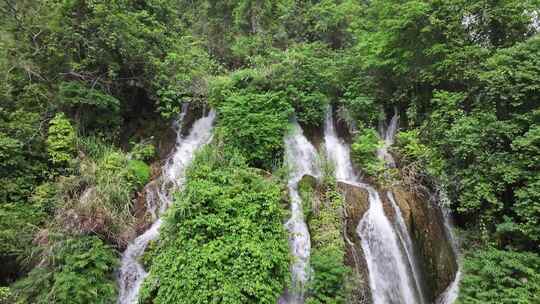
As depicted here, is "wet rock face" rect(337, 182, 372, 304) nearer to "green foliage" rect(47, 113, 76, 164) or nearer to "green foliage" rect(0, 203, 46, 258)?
"green foliage" rect(0, 203, 46, 258)

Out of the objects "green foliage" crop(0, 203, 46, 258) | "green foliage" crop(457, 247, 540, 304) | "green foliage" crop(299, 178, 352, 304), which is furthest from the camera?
"green foliage" crop(0, 203, 46, 258)

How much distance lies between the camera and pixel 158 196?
713cm

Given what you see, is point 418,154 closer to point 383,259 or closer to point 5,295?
point 383,259

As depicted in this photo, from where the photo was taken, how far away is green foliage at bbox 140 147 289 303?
461 cm

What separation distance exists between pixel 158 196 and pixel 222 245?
9.63 ft

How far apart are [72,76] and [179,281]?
7006mm

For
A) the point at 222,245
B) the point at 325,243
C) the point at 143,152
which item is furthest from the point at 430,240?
the point at 143,152

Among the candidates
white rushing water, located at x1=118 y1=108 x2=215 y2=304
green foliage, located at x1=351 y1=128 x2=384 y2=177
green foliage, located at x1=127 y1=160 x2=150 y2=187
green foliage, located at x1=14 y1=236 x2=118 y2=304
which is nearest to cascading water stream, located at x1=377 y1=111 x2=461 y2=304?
green foliage, located at x1=351 y1=128 x2=384 y2=177

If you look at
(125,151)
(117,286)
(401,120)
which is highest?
(401,120)

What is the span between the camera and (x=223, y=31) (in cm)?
1409

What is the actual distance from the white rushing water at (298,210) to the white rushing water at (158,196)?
8.92 feet

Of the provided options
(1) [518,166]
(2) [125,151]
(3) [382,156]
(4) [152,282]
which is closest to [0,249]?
(4) [152,282]

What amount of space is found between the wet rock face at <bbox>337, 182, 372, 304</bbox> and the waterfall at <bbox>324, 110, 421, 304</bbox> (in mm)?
104

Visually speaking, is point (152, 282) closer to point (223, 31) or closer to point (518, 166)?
point (518, 166)
